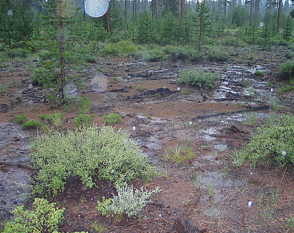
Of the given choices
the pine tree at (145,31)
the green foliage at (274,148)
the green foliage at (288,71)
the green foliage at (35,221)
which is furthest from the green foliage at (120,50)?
the green foliage at (35,221)

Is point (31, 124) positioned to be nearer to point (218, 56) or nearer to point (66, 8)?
point (66, 8)

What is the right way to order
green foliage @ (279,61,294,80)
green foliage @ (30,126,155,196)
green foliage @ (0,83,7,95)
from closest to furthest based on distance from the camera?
1. green foliage @ (30,126,155,196)
2. green foliage @ (0,83,7,95)
3. green foliage @ (279,61,294,80)

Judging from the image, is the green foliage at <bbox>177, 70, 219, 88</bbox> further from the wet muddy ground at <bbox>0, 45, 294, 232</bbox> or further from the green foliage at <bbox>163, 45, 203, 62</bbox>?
the green foliage at <bbox>163, 45, 203, 62</bbox>

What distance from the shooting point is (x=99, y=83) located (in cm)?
1294

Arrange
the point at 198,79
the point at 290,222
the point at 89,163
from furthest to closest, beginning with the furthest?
the point at 198,79
the point at 89,163
the point at 290,222

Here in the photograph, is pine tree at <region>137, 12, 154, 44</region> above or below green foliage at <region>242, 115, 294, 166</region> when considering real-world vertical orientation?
above

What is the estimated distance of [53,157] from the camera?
447cm

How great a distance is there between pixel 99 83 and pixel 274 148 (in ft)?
31.2

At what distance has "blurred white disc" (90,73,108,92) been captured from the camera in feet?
39.7

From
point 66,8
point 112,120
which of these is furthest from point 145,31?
point 112,120

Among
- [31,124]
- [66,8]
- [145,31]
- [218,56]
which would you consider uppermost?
[145,31]

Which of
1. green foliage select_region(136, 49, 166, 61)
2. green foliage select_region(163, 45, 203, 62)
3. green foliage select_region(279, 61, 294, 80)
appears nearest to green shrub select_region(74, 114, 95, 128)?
green foliage select_region(279, 61, 294, 80)

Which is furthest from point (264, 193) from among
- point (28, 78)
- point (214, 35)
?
point (214, 35)

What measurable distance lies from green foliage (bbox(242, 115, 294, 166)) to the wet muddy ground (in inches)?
7.7
